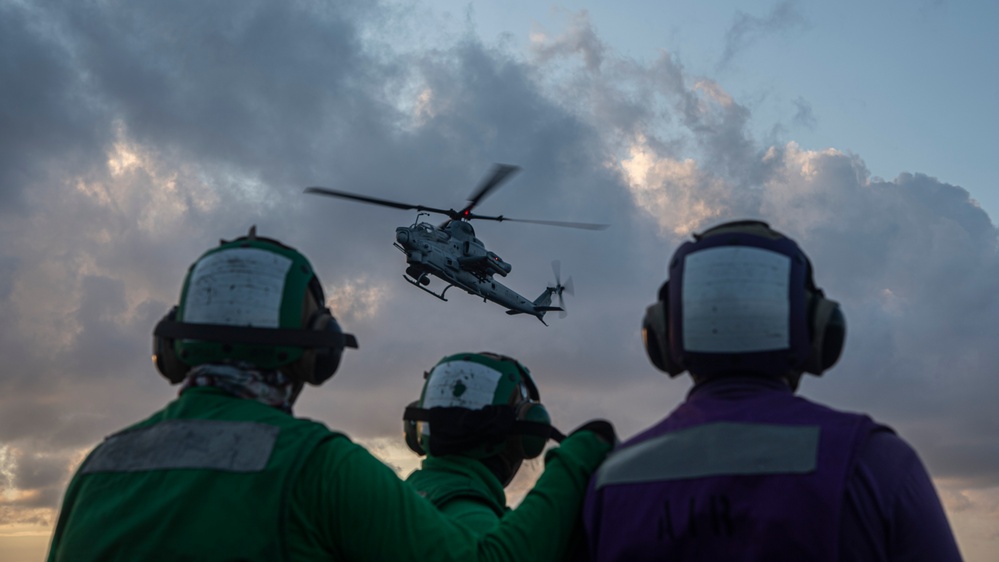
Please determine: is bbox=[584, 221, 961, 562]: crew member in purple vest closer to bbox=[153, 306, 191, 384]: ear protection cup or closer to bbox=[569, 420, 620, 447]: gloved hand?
bbox=[569, 420, 620, 447]: gloved hand

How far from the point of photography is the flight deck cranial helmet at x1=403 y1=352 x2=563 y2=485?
212 inches

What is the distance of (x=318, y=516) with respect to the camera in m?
3.07

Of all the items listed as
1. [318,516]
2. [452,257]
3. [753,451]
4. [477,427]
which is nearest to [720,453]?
[753,451]

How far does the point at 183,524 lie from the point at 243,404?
48cm

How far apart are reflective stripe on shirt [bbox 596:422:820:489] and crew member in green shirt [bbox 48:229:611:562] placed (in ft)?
1.24

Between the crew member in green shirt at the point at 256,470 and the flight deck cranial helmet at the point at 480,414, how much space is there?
6.11 ft

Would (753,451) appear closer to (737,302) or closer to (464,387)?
(737,302)

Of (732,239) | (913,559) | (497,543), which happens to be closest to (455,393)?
(497,543)

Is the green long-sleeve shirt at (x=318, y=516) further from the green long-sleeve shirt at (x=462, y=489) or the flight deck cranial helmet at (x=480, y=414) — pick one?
the flight deck cranial helmet at (x=480, y=414)

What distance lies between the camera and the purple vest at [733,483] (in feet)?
9.10

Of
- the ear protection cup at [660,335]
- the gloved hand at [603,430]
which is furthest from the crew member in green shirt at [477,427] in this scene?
the ear protection cup at [660,335]

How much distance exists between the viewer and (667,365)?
3498 mm

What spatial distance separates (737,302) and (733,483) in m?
0.63

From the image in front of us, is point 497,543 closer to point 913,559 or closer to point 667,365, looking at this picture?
point 667,365
